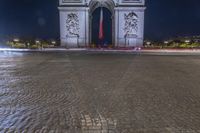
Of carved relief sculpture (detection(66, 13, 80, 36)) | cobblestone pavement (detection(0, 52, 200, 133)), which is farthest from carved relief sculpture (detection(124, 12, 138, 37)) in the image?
cobblestone pavement (detection(0, 52, 200, 133))

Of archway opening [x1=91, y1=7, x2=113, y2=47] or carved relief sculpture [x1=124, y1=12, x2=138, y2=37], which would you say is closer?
carved relief sculpture [x1=124, y1=12, x2=138, y2=37]

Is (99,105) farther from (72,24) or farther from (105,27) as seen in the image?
(105,27)

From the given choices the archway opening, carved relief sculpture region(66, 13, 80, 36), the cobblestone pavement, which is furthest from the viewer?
the archway opening

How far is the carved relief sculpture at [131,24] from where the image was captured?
30.2 meters

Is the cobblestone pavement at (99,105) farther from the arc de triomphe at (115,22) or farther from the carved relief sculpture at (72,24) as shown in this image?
the carved relief sculpture at (72,24)

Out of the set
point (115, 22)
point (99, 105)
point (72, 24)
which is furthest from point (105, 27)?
point (99, 105)

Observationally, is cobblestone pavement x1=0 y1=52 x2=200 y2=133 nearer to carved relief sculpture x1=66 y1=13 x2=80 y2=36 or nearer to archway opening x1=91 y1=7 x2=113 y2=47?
carved relief sculpture x1=66 y1=13 x2=80 y2=36

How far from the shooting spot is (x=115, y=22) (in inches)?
1219

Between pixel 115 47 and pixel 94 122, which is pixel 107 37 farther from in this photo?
pixel 94 122

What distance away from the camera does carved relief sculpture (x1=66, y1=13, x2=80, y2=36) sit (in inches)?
1204

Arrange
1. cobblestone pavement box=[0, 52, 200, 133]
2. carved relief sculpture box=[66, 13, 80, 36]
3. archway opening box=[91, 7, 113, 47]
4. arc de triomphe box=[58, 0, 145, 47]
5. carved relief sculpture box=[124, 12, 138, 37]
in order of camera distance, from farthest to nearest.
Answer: archway opening box=[91, 7, 113, 47], carved relief sculpture box=[66, 13, 80, 36], carved relief sculpture box=[124, 12, 138, 37], arc de triomphe box=[58, 0, 145, 47], cobblestone pavement box=[0, 52, 200, 133]

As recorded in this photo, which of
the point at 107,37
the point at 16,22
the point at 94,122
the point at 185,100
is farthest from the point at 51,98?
the point at 16,22

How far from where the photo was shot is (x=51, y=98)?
21.2 ft

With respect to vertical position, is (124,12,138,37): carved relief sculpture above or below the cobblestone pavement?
above
